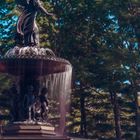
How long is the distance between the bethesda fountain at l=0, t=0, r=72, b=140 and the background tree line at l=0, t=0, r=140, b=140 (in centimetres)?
1014

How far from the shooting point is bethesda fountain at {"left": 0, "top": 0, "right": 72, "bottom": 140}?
17.9 m

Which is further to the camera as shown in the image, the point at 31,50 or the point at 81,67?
the point at 81,67

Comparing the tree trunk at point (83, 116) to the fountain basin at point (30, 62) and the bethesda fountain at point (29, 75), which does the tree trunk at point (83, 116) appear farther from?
the fountain basin at point (30, 62)

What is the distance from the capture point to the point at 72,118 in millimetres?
35281

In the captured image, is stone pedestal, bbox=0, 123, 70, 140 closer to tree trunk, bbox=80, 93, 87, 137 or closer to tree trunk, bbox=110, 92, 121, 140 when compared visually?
tree trunk, bbox=110, 92, 121, 140

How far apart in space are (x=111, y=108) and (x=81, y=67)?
534cm

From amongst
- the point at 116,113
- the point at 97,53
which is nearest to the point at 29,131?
the point at 116,113

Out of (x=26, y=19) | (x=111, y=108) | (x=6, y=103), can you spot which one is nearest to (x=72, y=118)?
(x=111, y=108)

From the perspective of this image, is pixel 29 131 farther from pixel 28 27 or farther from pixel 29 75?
pixel 28 27

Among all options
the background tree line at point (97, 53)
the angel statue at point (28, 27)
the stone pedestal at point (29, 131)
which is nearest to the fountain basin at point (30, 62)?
the angel statue at point (28, 27)

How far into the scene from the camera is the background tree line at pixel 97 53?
30.1 metres

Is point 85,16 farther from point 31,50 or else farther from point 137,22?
point 31,50

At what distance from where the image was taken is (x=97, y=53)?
31.4 m

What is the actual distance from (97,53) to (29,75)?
1274 centimetres
